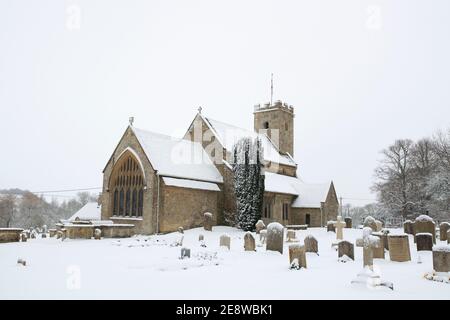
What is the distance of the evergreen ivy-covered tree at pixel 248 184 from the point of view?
98.7ft

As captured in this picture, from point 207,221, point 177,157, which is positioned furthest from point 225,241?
point 177,157

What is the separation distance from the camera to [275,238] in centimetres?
1641

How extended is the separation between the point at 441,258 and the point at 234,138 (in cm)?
2648

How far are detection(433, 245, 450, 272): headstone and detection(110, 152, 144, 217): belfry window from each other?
20.9 metres

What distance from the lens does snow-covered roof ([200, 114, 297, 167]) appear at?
34.2 metres

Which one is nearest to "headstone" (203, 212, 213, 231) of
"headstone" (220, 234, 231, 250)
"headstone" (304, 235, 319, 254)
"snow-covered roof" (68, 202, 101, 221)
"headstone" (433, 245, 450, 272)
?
"headstone" (220, 234, 231, 250)

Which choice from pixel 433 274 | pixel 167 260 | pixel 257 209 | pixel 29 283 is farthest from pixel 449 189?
pixel 29 283

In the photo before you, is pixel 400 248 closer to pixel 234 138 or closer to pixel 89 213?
pixel 234 138

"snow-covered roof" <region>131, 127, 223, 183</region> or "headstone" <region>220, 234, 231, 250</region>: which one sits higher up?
"snow-covered roof" <region>131, 127, 223, 183</region>

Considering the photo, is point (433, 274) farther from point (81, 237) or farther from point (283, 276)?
point (81, 237)

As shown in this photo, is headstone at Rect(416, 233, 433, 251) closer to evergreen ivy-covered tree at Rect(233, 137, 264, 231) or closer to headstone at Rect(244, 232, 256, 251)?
headstone at Rect(244, 232, 256, 251)

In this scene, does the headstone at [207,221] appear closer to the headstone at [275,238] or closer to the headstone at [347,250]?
the headstone at [275,238]
